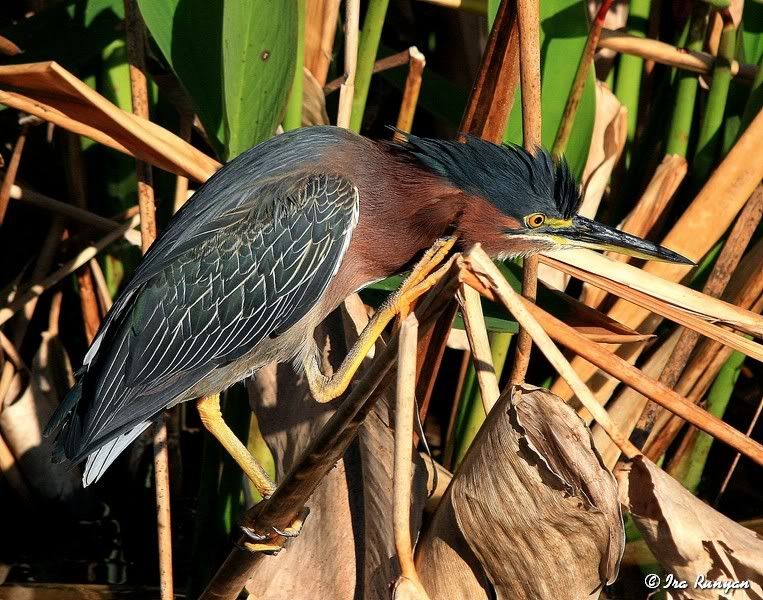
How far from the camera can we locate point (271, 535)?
2547 mm

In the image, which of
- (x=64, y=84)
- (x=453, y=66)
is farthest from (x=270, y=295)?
(x=453, y=66)

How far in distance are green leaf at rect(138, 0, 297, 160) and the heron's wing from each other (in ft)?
0.84

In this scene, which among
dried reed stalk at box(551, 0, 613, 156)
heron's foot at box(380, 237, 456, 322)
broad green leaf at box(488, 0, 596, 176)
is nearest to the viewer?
heron's foot at box(380, 237, 456, 322)

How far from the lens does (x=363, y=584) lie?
2.65m

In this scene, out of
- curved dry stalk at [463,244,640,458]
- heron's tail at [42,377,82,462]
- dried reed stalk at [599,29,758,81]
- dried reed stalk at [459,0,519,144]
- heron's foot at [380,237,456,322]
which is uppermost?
dried reed stalk at [599,29,758,81]

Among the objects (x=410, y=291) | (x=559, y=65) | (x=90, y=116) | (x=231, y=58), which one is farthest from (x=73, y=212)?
(x=559, y=65)

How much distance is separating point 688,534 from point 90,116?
6.67 feet

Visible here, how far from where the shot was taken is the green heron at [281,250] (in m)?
2.71

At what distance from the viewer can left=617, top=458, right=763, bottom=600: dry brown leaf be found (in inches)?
71.7

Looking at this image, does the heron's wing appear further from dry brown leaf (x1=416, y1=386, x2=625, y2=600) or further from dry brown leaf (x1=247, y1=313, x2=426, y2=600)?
dry brown leaf (x1=416, y1=386, x2=625, y2=600)

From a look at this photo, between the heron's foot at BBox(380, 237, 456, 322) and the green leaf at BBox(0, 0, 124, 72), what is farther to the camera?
the green leaf at BBox(0, 0, 124, 72)

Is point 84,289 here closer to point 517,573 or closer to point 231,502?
point 231,502

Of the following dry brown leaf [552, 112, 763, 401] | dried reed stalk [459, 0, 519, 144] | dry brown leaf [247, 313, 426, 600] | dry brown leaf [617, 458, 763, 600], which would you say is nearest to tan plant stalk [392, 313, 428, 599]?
dry brown leaf [617, 458, 763, 600]
